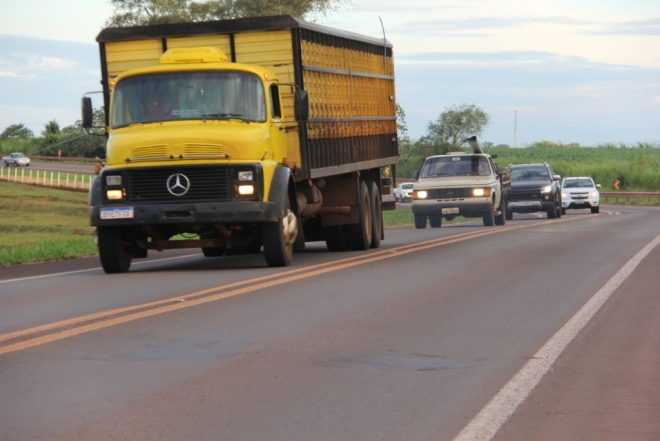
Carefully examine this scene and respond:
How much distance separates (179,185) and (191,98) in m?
1.37

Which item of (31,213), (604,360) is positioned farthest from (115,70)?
(31,213)

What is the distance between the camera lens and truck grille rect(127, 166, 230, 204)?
14594 mm

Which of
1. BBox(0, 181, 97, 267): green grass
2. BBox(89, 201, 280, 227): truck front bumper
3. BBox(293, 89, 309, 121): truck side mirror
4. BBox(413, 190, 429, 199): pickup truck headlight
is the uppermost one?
BBox(293, 89, 309, 121): truck side mirror

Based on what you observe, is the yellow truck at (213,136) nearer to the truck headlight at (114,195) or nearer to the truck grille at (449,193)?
the truck headlight at (114,195)

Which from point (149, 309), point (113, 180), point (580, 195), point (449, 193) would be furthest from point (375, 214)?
point (580, 195)

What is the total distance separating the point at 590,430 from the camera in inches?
229

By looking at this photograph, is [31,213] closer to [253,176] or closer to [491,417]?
[253,176]

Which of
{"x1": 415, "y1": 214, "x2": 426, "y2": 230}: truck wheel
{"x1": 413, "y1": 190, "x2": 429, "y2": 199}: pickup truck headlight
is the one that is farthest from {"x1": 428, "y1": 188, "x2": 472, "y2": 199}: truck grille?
{"x1": 415, "y1": 214, "x2": 426, "y2": 230}: truck wheel

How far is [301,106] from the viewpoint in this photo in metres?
15.7

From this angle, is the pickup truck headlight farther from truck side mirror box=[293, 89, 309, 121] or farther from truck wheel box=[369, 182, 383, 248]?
truck side mirror box=[293, 89, 309, 121]

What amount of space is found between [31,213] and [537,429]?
45.4 metres

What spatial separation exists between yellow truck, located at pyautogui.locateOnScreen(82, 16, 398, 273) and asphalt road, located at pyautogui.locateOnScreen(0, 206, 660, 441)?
0.86 metres

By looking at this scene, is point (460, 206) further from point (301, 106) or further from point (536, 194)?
point (301, 106)

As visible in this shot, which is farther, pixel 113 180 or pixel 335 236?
pixel 335 236
